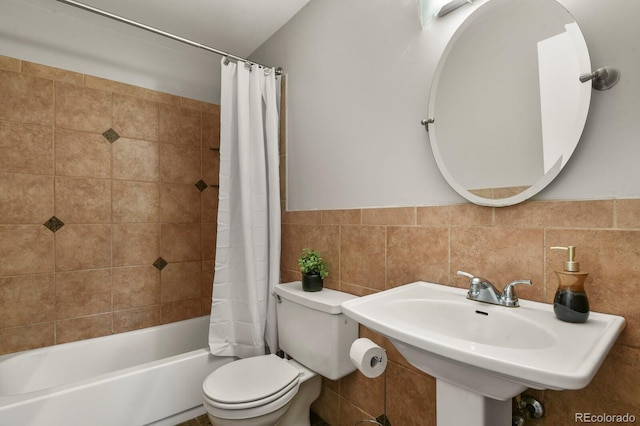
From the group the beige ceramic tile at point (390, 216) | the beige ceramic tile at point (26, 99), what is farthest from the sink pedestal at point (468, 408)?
the beige ceramic tile at point (26, 99)

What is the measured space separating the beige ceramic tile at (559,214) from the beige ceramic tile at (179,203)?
208 centimetres

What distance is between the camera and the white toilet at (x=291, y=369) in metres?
1.24

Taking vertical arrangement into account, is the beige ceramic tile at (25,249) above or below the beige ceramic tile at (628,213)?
below

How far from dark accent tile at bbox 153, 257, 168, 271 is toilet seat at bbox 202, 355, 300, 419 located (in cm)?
110

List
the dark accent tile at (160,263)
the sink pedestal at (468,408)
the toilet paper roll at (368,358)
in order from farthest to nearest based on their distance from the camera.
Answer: the dark accent tile at (160,263)
the toilet paper roll at (368,358)
the sink pedestal at (468,408)

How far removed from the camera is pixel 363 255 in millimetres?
1503

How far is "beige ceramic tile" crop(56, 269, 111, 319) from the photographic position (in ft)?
6.28

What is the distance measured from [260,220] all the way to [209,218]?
0.82 m

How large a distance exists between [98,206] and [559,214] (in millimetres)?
2423

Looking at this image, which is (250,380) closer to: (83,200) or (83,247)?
(83,247)

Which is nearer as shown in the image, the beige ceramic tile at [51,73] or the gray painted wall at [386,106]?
the gray painted wall at [386,106]

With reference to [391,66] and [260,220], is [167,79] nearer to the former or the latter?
[260,220]

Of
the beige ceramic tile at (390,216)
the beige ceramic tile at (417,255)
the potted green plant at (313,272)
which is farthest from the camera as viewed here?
the potted green plant at (313,272)

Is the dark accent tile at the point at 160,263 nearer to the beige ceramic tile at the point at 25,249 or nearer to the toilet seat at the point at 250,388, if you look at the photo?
the beige ceramic tile at the point at 25,249
